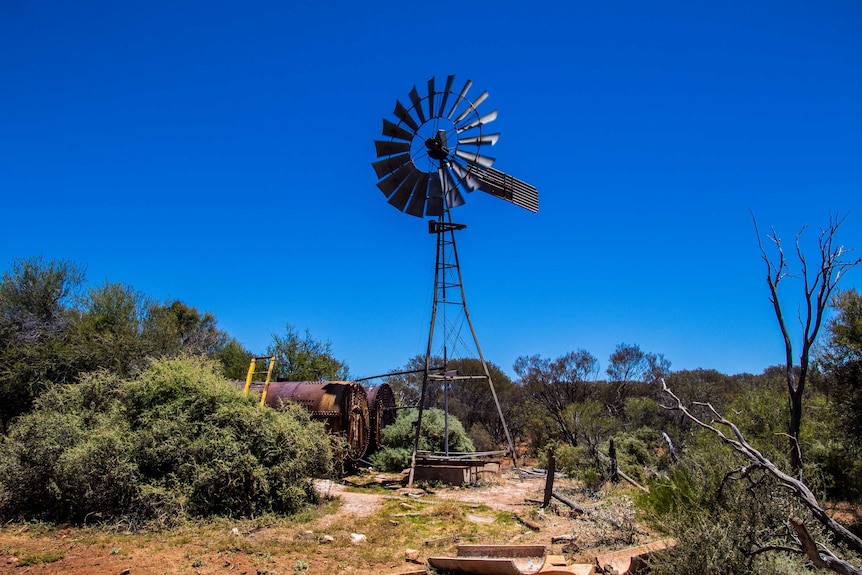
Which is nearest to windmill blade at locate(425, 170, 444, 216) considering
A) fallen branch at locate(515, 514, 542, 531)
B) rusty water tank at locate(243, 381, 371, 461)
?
rusty water tank at locate(243, 381, 371, 461)

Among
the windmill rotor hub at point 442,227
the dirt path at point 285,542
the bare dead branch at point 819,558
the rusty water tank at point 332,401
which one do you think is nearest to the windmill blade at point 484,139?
the windmill rotor hub at point 442,227

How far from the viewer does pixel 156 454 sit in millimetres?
8977

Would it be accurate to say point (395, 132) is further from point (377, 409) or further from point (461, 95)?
point (377, 409)

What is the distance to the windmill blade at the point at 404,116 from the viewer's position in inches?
564

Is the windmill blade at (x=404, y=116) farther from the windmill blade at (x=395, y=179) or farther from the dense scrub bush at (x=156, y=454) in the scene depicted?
the dense scrub bush at (x=156, y=454)

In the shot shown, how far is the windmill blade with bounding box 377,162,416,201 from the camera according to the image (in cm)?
1486

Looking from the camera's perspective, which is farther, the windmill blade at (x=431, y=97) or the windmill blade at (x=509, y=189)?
the windmill blade at (x=509, y=189)

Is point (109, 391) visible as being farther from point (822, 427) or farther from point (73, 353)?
point (822, 427)

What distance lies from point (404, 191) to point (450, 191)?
1298mm

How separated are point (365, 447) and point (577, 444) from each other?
6.30 metres

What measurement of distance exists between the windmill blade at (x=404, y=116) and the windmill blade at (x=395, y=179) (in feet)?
3.25

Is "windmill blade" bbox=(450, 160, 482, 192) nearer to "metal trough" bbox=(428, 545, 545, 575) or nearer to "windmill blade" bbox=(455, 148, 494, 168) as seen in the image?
"windmill blade" bbox=(455, 148, 494, 168)

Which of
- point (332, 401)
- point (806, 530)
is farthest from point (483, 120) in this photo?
point (806, 530)

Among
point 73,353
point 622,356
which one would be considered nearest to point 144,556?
point 73,353
